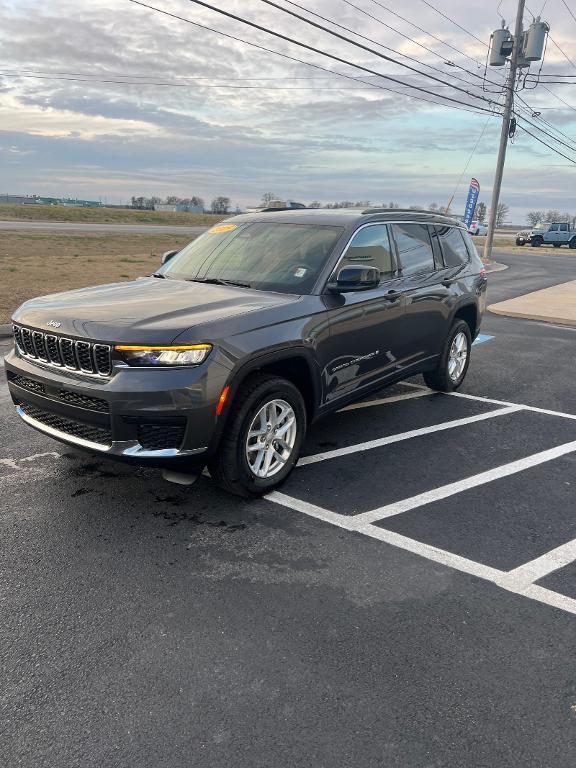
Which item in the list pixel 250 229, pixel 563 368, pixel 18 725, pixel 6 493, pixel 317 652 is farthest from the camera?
pixel 563 368

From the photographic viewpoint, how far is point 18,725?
2283 millimetres

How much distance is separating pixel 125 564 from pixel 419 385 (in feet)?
15.4

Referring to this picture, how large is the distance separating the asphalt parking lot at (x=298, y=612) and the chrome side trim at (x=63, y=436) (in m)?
0.46

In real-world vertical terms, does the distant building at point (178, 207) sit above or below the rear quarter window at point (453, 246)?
above

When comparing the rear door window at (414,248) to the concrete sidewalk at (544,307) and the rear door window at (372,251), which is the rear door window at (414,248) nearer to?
the rear door window at (372,251)

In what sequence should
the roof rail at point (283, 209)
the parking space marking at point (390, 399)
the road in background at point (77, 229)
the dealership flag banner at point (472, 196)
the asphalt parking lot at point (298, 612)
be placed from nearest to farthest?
the asphalt parking lot at point (298, 612) → the roof rail at point (283, 209) → the parking space marking at point (390, 399) → the dealership flag banner at point (472, 196) → the road in background at point (77, 229)

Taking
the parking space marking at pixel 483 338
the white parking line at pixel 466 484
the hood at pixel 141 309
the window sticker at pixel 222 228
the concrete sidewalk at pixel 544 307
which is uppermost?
the window sticker at pixel 222 228

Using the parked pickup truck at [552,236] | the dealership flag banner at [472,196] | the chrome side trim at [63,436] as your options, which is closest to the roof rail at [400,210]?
the chrome side trim at [63,436]

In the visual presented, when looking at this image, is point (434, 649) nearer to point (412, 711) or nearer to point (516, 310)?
point (412, 711)

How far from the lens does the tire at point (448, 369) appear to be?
641 cm

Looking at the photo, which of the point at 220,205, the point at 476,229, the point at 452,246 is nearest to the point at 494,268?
the point at 452,246

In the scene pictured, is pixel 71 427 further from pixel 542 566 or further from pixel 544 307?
pixel 544 307

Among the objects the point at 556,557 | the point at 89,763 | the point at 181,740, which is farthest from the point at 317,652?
the point at 556,557

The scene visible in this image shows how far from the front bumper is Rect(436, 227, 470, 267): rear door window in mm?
3573
